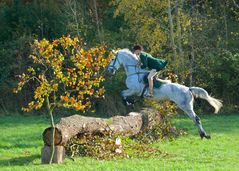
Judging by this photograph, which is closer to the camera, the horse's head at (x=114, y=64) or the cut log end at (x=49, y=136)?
the cut log end at (x=49, y=136)

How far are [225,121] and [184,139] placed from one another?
633cm

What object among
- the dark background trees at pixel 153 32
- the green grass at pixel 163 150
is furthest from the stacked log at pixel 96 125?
the dark background trees at pixel 153 32

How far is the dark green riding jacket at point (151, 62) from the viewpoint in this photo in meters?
17.3

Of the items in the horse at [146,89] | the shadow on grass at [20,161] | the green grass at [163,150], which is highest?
the horse at [146,89]

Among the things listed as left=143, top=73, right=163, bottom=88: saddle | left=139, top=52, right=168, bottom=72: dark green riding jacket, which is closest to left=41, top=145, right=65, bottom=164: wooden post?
left=139, top=52, right=168, bottom=72: dark green riding jacket

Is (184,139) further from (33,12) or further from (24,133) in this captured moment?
(33,12)

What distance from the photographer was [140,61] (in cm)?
1777

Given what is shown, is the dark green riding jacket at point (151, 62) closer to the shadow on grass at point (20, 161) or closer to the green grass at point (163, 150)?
the green grass at point (163, 150)

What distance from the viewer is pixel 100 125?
49.6 feet

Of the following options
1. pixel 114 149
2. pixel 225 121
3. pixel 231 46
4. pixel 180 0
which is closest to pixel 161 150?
pixel 114 149

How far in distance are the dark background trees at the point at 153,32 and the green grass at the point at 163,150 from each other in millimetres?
5770

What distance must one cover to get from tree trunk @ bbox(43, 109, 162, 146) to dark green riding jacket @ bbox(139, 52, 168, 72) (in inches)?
54.7

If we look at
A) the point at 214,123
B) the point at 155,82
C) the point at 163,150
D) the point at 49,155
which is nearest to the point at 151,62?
the point at 155,82

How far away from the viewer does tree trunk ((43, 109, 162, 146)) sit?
44.0ft
